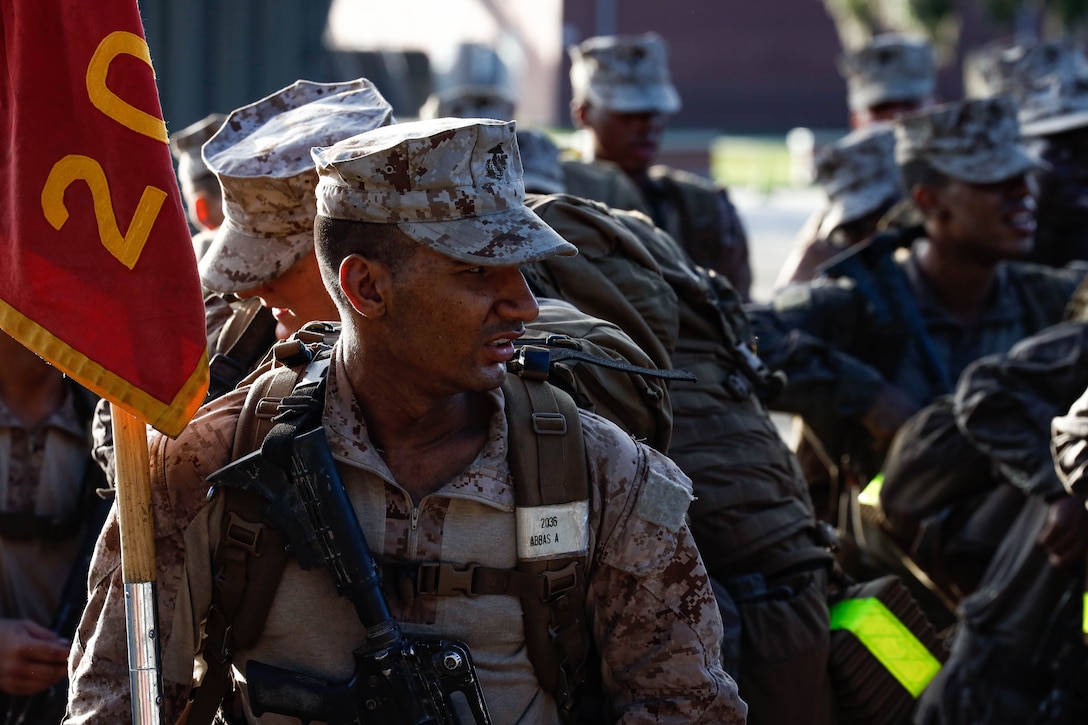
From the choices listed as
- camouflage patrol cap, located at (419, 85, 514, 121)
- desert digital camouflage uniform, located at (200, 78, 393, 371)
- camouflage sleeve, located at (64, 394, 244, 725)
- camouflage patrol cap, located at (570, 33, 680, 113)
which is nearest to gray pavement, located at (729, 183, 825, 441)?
camouflage patrol cap, located at (570, 33, 680, 113)

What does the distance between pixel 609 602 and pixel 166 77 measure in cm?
1086

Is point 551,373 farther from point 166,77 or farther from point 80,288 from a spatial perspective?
point 166,77

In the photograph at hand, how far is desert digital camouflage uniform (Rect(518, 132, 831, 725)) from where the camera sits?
3713 millimetres

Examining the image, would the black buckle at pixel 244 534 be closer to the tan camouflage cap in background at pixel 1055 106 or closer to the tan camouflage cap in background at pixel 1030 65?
the tan camouflage cap in background at pixel 1055 106

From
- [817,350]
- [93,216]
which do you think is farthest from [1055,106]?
[93,216]

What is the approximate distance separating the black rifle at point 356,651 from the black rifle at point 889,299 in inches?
154

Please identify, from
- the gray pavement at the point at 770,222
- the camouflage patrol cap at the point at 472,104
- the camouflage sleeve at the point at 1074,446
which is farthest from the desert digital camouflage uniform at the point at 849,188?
the gray pavement at the point at 770,222

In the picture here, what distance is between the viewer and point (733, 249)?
25.4ft

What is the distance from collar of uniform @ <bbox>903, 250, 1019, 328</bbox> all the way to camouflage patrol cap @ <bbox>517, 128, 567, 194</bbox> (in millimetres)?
1526

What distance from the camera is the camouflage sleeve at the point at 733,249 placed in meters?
7.71

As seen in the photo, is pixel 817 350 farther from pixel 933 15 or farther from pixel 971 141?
pixel 933 15

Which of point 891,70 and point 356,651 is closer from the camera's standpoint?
point 356,651

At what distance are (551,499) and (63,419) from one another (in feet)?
7.11

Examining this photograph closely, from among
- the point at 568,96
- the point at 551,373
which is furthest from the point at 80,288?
the point at 568,96
